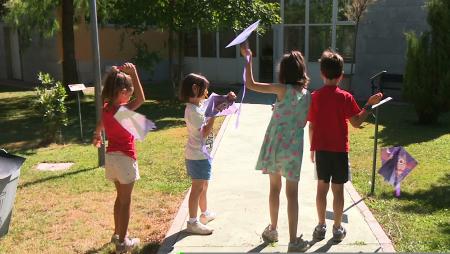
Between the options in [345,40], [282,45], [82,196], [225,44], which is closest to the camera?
[82,196]

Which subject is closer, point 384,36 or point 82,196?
point 82,196

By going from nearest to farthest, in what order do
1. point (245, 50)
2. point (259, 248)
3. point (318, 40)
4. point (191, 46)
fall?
1. point (245, 50)
2. point (259, 248)
3. point (318, 40)
4. point (191, 46)

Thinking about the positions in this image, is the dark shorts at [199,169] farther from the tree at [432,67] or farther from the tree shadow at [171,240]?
the tree at [432,67]

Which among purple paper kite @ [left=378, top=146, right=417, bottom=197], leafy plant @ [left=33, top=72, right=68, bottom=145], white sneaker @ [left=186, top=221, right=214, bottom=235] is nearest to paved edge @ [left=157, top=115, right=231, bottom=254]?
white sneaker @ [left=186, top=221, right=214, bottom=235]

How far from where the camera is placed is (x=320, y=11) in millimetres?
17312

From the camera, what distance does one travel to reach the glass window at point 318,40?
56.6ft

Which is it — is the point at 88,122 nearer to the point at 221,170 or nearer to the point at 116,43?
the point at 221,170

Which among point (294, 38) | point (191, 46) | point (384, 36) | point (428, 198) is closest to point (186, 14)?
point (294, 38)

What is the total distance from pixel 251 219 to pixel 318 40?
526 inches

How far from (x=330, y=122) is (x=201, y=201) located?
1.52 metres

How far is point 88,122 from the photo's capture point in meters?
12.2

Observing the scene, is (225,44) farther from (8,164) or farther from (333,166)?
(333,166)

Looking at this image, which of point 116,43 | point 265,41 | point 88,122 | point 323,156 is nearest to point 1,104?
point 88,122

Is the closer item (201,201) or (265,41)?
(201,201)
